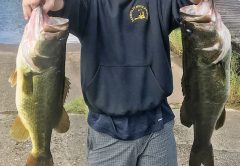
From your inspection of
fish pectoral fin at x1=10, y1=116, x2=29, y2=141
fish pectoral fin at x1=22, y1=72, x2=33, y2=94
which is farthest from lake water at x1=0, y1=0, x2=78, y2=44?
fish pectoral fin at x1=22, y1=72, x2=33, y2=94

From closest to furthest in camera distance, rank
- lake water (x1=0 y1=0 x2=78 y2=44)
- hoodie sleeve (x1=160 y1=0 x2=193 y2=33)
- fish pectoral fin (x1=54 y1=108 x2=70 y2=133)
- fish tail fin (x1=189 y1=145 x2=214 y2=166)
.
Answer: fish pectoral fin (x1=54 y1=108 x2=70 y2=133) → hoodie sleeve (x1=160 y1=0 x2=193 y2=33) → fish tail fin (x1=189 y1=145 x2=214 y2=166) → lake water (x1=0 y1=0 x2=78 y2=44)

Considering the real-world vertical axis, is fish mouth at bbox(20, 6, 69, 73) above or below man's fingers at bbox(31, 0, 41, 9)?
below

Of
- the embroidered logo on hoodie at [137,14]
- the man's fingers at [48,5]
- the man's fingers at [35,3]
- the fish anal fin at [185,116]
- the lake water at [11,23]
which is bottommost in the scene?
the lake water at [11,23]

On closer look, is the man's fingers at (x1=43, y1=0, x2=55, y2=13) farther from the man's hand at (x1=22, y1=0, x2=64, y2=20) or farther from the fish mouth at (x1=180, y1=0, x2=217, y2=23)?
the fish mouth at (x1=180, y1=0, x2=217, y2=23)

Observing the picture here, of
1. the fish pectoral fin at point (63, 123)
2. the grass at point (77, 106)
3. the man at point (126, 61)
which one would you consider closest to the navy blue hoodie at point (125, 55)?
the man at point (126, 61)

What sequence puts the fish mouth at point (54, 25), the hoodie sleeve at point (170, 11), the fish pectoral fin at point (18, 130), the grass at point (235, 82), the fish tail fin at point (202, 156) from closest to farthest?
the fish mouth at point (54, 25), the fish pectoral fin at point (18, 130), the hoodie sleeve at point (170, 11), the fish tail fin at point (202, 156), the grass at point (235, 82)

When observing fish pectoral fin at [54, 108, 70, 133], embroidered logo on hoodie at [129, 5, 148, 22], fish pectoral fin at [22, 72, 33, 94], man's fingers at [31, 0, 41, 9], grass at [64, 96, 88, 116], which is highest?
man's fingers at [31, 0, 41, 9]

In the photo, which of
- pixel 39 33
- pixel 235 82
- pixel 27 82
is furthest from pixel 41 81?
pixel 235 82

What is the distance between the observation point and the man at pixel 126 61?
2928 mm

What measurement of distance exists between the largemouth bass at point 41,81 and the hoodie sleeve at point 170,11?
2.32 feet

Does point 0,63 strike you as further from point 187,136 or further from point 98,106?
point 98,106

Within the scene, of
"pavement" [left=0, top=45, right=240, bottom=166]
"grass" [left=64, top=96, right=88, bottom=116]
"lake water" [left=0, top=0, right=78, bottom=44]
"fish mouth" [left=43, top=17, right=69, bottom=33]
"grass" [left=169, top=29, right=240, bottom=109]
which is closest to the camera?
"fish mouth" [left=43, top=17, right=69, bottom=33]

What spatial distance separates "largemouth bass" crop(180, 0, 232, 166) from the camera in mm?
2521

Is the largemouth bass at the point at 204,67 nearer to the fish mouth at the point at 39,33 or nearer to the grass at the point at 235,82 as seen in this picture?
the fish mouth at the point at 39,33
